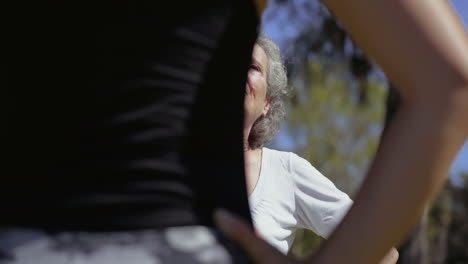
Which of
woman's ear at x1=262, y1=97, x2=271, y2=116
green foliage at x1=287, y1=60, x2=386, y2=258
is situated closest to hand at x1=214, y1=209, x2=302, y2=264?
woman's ear at x1=262, y1=97, x2=271, y2=116

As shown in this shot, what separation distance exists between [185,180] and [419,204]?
0.29 metres

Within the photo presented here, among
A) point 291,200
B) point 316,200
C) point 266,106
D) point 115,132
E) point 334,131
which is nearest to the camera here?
point 115,132

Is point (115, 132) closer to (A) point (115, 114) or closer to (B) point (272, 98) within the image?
(A) point (115, 114)

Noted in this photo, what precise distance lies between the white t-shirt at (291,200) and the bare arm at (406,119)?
2690 millimetres

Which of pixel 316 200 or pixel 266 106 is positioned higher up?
pixel 266 106

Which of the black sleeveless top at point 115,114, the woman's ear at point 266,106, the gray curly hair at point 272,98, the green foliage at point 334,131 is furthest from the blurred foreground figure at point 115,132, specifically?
the green foliage at point 334,131

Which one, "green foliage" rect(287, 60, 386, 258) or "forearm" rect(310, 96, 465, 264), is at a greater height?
"forearm" rect(310, 96, 465, 264)

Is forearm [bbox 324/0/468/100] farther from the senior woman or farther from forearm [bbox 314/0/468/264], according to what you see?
the senior woman

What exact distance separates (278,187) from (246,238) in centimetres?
300

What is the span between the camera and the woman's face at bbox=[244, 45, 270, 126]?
424cm

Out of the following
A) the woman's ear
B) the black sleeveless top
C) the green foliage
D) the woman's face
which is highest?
the black sleeveless top

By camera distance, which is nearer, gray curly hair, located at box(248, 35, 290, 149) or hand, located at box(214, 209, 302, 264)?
hand, located at box(214, 209, 302, 264)

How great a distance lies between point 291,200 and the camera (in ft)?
13.4

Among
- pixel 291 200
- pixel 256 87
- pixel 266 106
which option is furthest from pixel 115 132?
pixel 266 106
